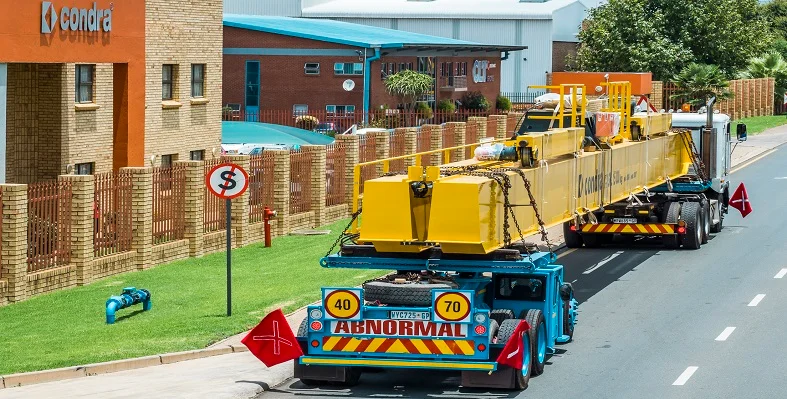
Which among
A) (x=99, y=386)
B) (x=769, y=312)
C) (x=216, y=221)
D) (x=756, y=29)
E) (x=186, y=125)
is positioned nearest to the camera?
(x=99, y=386)

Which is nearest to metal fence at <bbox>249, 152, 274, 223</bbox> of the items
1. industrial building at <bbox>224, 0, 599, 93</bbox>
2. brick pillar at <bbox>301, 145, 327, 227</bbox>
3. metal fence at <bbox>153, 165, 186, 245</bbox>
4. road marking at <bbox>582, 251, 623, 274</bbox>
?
brick pillar at <bbox>301, 145, 327, 227</bbox>

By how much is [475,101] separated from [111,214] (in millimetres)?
45056

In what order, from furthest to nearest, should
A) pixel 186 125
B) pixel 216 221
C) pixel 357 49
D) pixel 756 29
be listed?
pixel 756 29
pixel 357 49
pixel 186 125
pixel 216 221

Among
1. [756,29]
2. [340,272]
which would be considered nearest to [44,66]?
[340,272]

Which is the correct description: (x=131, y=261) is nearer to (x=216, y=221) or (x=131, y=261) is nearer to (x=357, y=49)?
(x=216, y=221)

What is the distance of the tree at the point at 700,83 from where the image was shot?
69.2 meters

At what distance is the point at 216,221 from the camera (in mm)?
29703

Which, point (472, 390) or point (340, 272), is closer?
point (472, 390)

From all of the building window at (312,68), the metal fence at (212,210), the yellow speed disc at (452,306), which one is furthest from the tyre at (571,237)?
the building window at (312,68)

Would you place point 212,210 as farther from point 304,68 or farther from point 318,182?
point 304,68

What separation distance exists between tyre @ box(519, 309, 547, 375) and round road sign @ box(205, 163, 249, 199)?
553 centimetres

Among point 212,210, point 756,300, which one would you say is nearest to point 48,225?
point 212,210

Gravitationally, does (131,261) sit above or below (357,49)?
below

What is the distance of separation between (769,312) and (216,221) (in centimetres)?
1184
